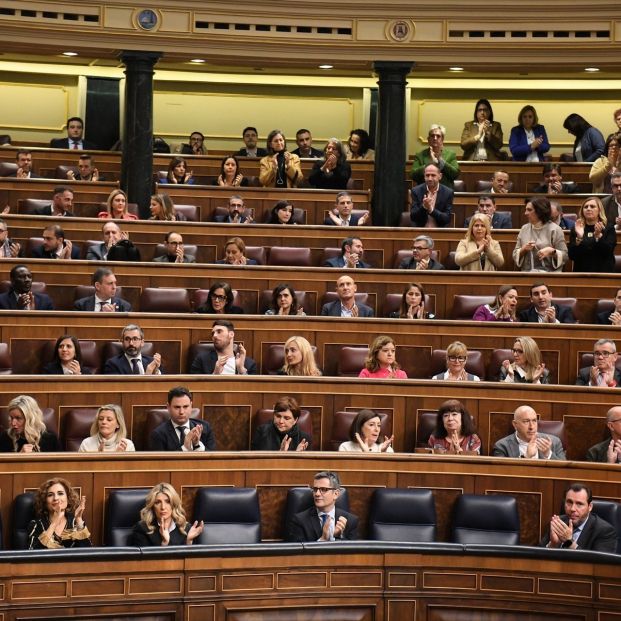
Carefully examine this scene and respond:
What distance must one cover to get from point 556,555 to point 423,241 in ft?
10.2

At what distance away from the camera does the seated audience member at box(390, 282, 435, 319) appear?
7.44 metres

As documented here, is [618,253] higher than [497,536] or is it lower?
higher

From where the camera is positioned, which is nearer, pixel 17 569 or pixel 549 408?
pixel 17 569

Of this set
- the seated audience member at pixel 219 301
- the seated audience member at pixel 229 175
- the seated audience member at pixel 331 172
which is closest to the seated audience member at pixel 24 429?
the seated audience member at pixel 219 301

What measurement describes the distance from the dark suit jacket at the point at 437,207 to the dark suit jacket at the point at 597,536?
3.59 meters

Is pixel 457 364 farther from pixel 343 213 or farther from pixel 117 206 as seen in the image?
pixel 117 206

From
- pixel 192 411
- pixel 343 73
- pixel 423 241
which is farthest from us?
pixel 343 73

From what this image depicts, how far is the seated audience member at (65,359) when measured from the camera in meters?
6.74

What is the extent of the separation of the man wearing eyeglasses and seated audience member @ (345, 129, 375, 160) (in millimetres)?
5327

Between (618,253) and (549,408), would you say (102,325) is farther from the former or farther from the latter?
(618,253)

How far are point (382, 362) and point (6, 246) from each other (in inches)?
96.8

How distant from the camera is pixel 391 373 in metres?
6.88

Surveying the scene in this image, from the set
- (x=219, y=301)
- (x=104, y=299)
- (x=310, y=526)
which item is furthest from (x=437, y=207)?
(x=310, y=526)

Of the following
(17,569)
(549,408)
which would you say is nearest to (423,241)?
(549,408)
